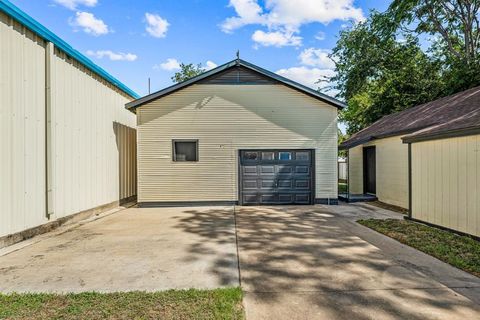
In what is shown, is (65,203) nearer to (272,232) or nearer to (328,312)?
(272,232)

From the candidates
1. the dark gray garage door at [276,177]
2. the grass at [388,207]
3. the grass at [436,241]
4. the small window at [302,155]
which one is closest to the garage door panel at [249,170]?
the dark gray garage door at [276,177]

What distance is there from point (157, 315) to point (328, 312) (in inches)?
68.0

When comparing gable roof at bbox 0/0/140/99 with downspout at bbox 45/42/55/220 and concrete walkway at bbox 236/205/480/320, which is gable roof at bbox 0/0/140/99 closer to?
downspout at bbox 45/42/55/220

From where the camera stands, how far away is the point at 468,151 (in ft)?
18.1

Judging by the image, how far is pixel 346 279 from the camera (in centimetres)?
369

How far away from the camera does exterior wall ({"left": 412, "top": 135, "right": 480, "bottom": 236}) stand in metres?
5.42

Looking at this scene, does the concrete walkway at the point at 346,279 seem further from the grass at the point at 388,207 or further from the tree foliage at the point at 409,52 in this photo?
the tree foliage at the point at 409,52

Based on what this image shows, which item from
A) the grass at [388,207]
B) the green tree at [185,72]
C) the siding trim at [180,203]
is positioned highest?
the green tree at [185,72]

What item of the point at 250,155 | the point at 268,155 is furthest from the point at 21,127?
the point at 268,155

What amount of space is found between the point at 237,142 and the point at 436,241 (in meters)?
6.64

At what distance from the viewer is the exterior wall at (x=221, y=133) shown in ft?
33.3

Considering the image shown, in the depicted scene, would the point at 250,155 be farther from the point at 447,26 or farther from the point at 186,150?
the point at 447,26

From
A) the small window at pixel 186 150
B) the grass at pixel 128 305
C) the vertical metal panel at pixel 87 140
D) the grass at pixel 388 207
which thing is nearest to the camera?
the grass at pixel 128 305

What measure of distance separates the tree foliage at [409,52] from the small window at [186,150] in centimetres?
1431
